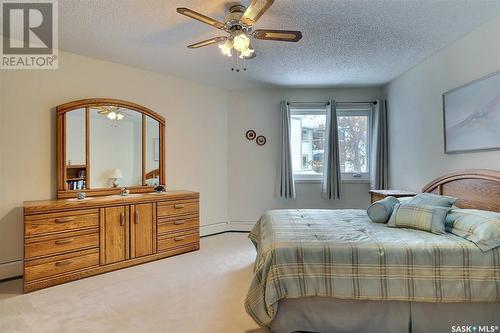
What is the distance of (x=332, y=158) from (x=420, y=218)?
7.72 ft

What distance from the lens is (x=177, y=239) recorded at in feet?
12.1

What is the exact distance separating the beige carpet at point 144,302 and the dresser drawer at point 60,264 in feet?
0.47

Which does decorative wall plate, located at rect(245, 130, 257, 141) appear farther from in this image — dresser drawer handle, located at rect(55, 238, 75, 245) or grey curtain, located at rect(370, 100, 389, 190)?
dresser drawer handle, located at rect(55, 238, 75, 245)

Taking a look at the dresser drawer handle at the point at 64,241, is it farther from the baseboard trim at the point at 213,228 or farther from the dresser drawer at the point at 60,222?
the baseboard trim at the point at 213,228

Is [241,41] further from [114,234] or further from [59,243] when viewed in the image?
[59,243]

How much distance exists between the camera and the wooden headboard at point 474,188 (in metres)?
2.36

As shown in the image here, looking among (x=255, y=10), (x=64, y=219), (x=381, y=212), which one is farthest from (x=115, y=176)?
(x=381, y=212)

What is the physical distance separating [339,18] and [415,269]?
209cm

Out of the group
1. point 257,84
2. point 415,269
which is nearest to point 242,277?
point 415,269

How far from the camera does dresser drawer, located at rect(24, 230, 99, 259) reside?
2580mm

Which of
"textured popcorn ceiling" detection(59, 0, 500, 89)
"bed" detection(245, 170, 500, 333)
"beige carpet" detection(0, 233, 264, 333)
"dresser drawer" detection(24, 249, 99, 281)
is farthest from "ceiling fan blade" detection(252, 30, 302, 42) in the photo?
"dresser drawer" detection(24, 249, 99, 281)

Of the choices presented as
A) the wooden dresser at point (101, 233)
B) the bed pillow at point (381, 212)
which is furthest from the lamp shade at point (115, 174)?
the bed pillow at point (381, 212)

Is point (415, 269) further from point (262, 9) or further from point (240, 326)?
point (262, 9)

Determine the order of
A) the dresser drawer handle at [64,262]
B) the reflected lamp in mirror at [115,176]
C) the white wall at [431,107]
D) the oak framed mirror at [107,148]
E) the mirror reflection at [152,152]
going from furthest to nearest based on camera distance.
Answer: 1. the mirror reflection at [152,152]
2. the reflected lamp in mirror at [115,176]
3. the oak framed mirror at [107,148]
4. the dresser drawer handle at [64,262]
5. the white wall at [431,107]
